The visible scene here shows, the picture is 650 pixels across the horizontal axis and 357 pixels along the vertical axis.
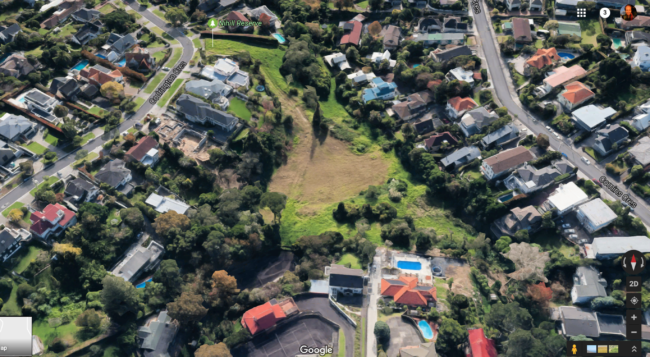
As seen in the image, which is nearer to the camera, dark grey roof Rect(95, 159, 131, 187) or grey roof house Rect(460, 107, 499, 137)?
dark grey roof Rect(95, 159, 131, 187)

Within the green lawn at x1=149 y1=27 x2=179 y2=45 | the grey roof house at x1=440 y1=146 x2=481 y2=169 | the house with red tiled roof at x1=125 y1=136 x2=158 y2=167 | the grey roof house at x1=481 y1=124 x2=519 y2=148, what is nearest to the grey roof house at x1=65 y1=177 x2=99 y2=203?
the house with red tiled roof at x1=125 y1=136 x2=158 y2=167

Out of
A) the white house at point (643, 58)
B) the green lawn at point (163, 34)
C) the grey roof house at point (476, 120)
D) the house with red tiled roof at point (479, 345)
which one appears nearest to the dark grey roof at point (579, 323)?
the house with red tiled roof at point (479, 345)

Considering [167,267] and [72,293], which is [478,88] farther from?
[72,293]

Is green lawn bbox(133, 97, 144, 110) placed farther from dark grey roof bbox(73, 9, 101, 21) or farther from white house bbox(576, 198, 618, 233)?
white house bbox(576, 198, 618, 233)

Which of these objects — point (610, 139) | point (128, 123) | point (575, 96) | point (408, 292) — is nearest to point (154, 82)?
point (128, 123)

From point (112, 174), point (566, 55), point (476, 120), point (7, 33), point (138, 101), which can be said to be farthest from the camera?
point (566, 55)

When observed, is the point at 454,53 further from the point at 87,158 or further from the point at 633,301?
the point at 87,158

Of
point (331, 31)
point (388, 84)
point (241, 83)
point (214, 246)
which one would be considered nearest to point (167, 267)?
point (214, 246)
